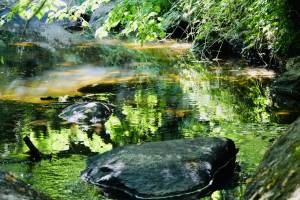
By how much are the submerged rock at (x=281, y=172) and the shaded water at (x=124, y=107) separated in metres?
1.64

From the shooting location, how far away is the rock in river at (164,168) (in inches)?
216

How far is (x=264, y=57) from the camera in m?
15.0

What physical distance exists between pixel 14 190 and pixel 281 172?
6.16ft

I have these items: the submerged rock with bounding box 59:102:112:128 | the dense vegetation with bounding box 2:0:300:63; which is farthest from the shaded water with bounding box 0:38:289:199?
the dense vegetation with bounding box 2:0:300:63

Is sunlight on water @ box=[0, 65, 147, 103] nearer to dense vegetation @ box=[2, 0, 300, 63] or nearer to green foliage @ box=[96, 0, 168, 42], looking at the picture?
dense vegetation @ box=[2, 0, 300, 63]

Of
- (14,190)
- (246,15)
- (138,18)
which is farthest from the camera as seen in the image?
(246,15)

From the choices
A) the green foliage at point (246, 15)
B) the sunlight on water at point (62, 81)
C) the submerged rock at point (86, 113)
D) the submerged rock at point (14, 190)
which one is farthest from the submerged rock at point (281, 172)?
the sunlight on water at point (62, 81)

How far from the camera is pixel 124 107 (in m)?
10.3

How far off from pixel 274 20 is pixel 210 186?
21.7 feet

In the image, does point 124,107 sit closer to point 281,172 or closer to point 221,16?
point 221,16

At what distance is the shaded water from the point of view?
6.64 metres

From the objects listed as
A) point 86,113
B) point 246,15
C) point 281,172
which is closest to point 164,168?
point 281,172

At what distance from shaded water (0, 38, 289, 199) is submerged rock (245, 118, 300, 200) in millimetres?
1635

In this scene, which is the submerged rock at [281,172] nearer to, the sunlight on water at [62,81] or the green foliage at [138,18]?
the green foliage at [138,18]
